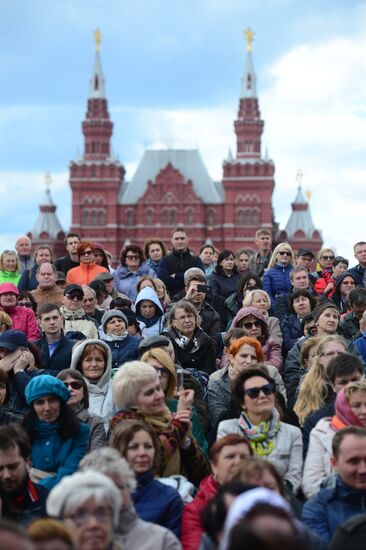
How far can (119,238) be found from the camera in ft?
Answer: 240

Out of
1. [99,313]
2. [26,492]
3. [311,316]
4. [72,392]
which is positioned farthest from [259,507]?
[99,313]

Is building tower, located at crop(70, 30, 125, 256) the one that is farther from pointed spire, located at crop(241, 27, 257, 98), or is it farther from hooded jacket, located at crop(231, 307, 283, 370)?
hooded jacket, located at crop(231, 307, 283, 370)

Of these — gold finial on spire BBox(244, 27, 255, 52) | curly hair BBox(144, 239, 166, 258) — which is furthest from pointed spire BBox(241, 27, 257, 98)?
curly hair BBox(144, 239, 166, 258)

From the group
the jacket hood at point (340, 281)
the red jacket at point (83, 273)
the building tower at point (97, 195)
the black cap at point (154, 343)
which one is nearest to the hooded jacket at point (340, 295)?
the jacket hood at point (340, 281)

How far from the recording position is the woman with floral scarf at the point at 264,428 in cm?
537

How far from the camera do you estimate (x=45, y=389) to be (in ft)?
17.9

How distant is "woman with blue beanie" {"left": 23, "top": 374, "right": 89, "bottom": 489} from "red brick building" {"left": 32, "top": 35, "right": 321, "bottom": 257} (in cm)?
6532

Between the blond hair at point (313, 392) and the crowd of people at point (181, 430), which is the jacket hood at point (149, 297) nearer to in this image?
the crowd of people at point (181, 430)

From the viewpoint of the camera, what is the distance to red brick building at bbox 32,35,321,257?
234 feet

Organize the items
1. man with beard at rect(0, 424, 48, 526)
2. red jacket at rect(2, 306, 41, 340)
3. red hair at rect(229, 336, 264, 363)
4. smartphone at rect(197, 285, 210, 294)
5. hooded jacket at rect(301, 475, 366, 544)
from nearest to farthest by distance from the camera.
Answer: hooded jacket at rect(301, 475, 366, 544) → man with beard at rect(0, 424, 48, 526) → red hair at rect(229, 336, 264, 363) → red jacket at rect(2, 306, 41, 340) → smartphone at rect(197, 285, 210, 294)

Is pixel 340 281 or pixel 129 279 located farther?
pixel 129 279

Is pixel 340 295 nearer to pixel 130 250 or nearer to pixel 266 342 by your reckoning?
pixel 266 342

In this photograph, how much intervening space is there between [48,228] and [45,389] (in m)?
67.8

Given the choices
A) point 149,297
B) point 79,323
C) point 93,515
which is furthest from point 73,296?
point 93,515
